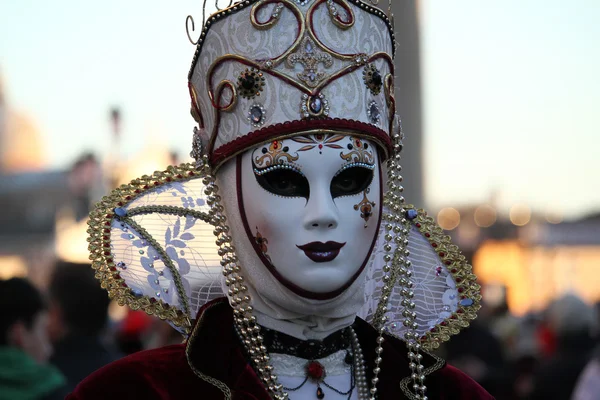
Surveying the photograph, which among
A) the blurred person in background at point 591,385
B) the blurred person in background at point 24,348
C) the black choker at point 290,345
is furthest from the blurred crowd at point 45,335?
the blurred person in background at point 591,385

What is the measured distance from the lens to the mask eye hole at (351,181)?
8.41 ft

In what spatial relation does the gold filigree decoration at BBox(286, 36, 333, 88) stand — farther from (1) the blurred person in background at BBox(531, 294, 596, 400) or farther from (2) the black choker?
(1) the blurred person in background at BBox(531, 294, 596, 400)

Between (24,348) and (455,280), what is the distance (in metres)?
1.88

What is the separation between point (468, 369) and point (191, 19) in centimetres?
368

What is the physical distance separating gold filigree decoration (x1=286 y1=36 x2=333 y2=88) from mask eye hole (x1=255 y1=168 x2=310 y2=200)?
0.22 m

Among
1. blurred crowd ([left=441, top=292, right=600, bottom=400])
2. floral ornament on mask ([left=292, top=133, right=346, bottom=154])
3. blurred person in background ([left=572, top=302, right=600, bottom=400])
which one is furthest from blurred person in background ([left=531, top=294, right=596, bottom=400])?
floral ornament on mask ([left=292, top=133, right=346, bottom=154])

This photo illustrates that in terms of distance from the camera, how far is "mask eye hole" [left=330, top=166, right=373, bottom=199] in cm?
256

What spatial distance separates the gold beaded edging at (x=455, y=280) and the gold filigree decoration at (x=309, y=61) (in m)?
0.54

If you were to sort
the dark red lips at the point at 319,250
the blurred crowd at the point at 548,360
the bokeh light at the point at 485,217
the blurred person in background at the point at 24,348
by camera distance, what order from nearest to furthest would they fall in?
the dark red lips at the point at 319,250
the blurred person in background at the point at 24,348
the blurred crowd at the point at 548,360
the bokeh light at the point at 485,217

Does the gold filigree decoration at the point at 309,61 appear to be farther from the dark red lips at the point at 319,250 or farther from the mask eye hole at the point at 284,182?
the dark red lips at the point at 319,250

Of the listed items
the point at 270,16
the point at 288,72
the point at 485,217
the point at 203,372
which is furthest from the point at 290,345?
the point at 485,217

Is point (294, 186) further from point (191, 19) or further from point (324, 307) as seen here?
point (191, 19)

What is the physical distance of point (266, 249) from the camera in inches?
100

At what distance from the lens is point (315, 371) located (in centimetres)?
262
